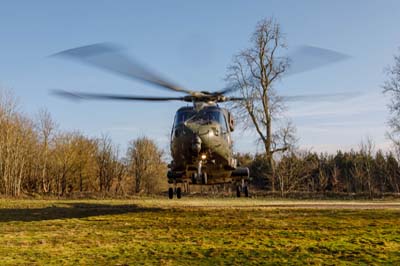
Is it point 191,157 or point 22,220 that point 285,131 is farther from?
point 22,220

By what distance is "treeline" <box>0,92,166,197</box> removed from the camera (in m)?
33.2

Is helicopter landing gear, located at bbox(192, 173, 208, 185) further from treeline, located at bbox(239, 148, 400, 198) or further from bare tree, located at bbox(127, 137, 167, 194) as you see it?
bare tree, located at bbox(127, 137, 167, 194)

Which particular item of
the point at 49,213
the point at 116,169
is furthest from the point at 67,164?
the point at 49,213

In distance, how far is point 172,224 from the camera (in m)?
11.8

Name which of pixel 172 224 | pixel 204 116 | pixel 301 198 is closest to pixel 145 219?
pixel 172 224

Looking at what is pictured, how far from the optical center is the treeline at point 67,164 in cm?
3322

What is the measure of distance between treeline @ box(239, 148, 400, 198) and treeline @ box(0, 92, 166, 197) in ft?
37.7

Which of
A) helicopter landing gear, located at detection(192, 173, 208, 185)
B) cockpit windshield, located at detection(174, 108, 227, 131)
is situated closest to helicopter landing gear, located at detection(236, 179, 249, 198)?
helicopter landing gear, located at detection(192, 173, 208, 185)

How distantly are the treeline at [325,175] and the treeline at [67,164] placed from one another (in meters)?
11.5

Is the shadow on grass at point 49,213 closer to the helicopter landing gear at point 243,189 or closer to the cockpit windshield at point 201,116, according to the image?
the helicopter landing gear at point 243,189

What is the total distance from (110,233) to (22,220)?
5063mm

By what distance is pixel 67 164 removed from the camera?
37406 millimetres

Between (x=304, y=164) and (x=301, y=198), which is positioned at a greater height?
(x=304, y=164)

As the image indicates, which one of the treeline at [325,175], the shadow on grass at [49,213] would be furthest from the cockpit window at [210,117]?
the treeline at [325,175]
